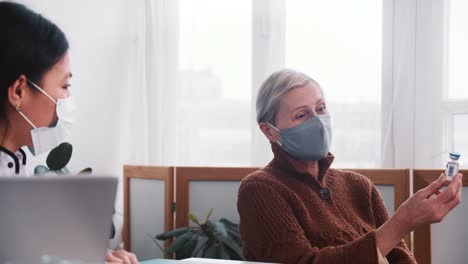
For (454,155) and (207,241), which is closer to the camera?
(454,155)

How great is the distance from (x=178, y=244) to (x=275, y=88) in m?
1.10

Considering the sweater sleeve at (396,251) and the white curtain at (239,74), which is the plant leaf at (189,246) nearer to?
the white curtain at (239,74)

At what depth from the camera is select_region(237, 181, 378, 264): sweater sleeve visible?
1.29m

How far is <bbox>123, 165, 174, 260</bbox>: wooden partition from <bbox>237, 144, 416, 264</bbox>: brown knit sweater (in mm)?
1166

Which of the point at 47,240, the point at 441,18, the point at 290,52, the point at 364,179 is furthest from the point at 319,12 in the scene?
the point at 47,240

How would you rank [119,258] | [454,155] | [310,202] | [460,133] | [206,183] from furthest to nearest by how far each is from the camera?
[460,133], [206,183], [310,202], [454,155], [119,258]

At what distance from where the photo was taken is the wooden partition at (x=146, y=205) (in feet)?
8.74

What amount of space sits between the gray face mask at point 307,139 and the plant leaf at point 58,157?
3.82ft

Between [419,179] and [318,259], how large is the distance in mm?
1176

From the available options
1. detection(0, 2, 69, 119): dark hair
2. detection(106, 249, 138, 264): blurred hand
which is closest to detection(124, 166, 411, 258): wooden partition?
detection(0, 2, 69, 119): dark hair

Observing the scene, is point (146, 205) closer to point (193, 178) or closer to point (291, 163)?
point (193, 178)

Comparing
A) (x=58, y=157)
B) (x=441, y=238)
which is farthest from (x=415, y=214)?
(x=58, y=157)

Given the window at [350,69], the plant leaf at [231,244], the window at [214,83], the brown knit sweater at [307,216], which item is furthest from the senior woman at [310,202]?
the window at [214,83]

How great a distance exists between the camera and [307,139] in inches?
63.7
